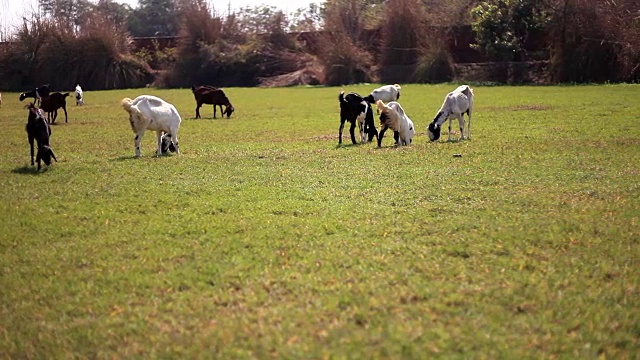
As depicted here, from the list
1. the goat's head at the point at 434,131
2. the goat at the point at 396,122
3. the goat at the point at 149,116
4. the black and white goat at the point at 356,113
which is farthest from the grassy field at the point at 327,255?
the black and white goat at the point at 356,113

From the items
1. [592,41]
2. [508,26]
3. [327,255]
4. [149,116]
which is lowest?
[327,255]

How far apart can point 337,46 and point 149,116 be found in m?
35.8

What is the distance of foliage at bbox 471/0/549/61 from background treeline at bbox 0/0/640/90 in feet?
0.21

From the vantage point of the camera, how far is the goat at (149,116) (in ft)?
44.8

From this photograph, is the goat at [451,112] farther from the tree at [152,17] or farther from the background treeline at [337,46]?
the tree at [152,17]

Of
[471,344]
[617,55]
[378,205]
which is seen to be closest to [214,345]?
[471,344]

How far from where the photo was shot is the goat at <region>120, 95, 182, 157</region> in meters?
13.6

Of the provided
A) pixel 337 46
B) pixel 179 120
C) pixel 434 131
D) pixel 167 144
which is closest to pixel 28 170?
pixel 167 144

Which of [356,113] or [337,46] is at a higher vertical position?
[337,46]

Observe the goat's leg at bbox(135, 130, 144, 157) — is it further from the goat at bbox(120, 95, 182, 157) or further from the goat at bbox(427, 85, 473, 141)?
the goat at bbox(427, 85, 473, 141)

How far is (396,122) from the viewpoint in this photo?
15.1m

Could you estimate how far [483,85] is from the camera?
4131 centimetres

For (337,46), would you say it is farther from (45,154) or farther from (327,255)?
(327,255)

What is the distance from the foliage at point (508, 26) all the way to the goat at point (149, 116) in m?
33.6
